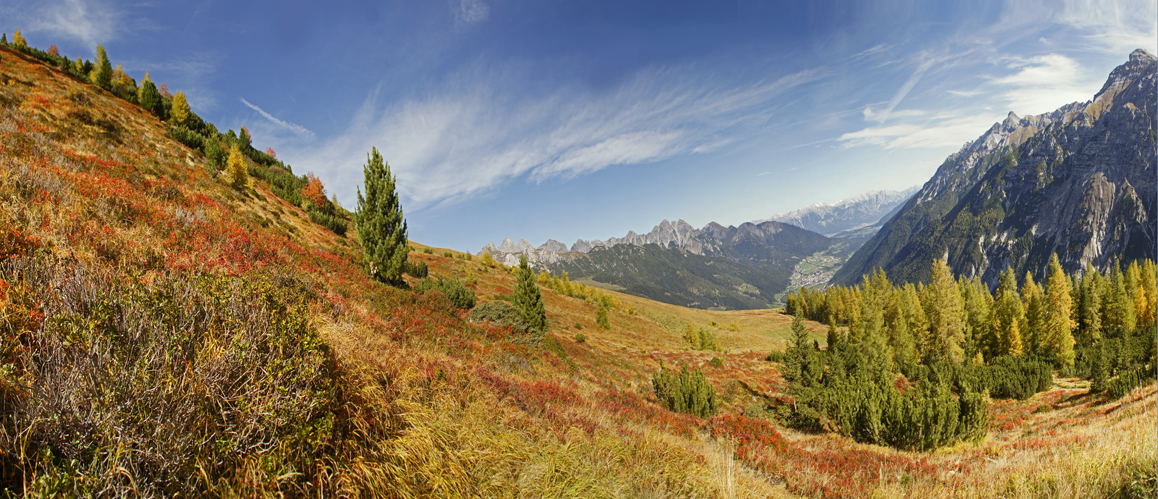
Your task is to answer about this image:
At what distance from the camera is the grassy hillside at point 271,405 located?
9.61 ft

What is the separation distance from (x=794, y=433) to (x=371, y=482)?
61.5 feet

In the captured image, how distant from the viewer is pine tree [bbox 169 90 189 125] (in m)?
34.0

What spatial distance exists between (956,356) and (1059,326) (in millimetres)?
8849

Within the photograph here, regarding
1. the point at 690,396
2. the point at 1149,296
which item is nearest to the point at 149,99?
the point at 690,396

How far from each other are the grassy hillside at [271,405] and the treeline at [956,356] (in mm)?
1597

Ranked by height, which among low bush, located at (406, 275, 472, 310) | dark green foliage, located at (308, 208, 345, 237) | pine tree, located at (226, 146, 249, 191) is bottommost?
low bush, located at (406, 275, 472, 310)

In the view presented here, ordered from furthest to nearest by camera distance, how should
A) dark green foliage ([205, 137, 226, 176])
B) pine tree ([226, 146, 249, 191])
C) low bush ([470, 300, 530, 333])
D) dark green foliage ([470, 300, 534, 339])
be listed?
dark green foliage ([205, 137, 226, 176]), pine tree ([226, 146, 249, 191]), low bush ([470, 300, 530, 333]), dark green foliage ([470, 300, 534, 339])

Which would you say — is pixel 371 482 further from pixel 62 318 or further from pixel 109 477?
pixel 62 318

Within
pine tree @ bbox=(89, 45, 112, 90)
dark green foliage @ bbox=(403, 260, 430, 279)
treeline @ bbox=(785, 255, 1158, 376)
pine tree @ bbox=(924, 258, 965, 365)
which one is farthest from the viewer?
pine tree @ bbox=(924, 258, 965, 365)

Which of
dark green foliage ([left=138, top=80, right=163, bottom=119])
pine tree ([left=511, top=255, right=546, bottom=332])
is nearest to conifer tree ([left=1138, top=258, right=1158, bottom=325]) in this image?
pine tree ([left=511, top=255, right=546, bottom=332])

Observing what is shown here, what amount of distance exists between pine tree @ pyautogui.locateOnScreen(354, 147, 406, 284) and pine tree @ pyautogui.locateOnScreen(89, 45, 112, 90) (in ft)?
98.9

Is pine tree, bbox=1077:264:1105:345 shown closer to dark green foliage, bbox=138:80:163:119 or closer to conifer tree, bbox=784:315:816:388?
conifer tree, bbox=784:315:816:388

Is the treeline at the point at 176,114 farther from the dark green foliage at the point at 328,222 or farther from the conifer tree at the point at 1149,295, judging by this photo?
the conifer tree at the point at 1149,295

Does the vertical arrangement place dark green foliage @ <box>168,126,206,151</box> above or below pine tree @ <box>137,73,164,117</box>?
below
